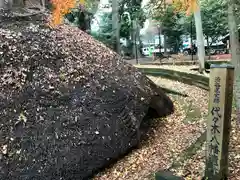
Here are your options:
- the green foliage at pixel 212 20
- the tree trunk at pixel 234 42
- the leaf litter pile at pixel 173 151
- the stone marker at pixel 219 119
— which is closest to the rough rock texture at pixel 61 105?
the leaf litter pile at pixel 173 151

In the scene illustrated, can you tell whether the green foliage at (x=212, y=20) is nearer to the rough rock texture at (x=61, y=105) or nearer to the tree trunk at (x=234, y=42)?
the rough rock texture at (x=61, y=105)

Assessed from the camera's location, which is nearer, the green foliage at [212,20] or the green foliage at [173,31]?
the green foliage at [212,20]

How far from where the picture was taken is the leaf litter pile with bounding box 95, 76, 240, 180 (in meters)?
5.64

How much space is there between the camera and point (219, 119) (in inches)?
186

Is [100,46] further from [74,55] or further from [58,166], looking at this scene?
[58,166]

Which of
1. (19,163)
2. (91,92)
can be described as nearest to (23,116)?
(19,163)

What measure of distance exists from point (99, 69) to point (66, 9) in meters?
2.58

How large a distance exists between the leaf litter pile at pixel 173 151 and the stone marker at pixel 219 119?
317 mm

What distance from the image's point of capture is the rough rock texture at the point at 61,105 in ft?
20.4

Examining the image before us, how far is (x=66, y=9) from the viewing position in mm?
5273

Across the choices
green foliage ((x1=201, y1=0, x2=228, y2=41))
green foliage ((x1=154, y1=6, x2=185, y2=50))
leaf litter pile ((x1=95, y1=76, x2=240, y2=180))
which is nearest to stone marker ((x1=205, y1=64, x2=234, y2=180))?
leaf litter pile ((x1=95, y1=76, x2=240, y2=180))

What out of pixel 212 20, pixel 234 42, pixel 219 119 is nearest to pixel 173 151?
pixel 219 119

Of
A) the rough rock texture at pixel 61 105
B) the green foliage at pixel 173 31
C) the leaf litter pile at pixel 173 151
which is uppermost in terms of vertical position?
the green foliage at pixel 173 31

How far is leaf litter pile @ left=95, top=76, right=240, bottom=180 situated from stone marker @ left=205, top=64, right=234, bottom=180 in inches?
12.5
